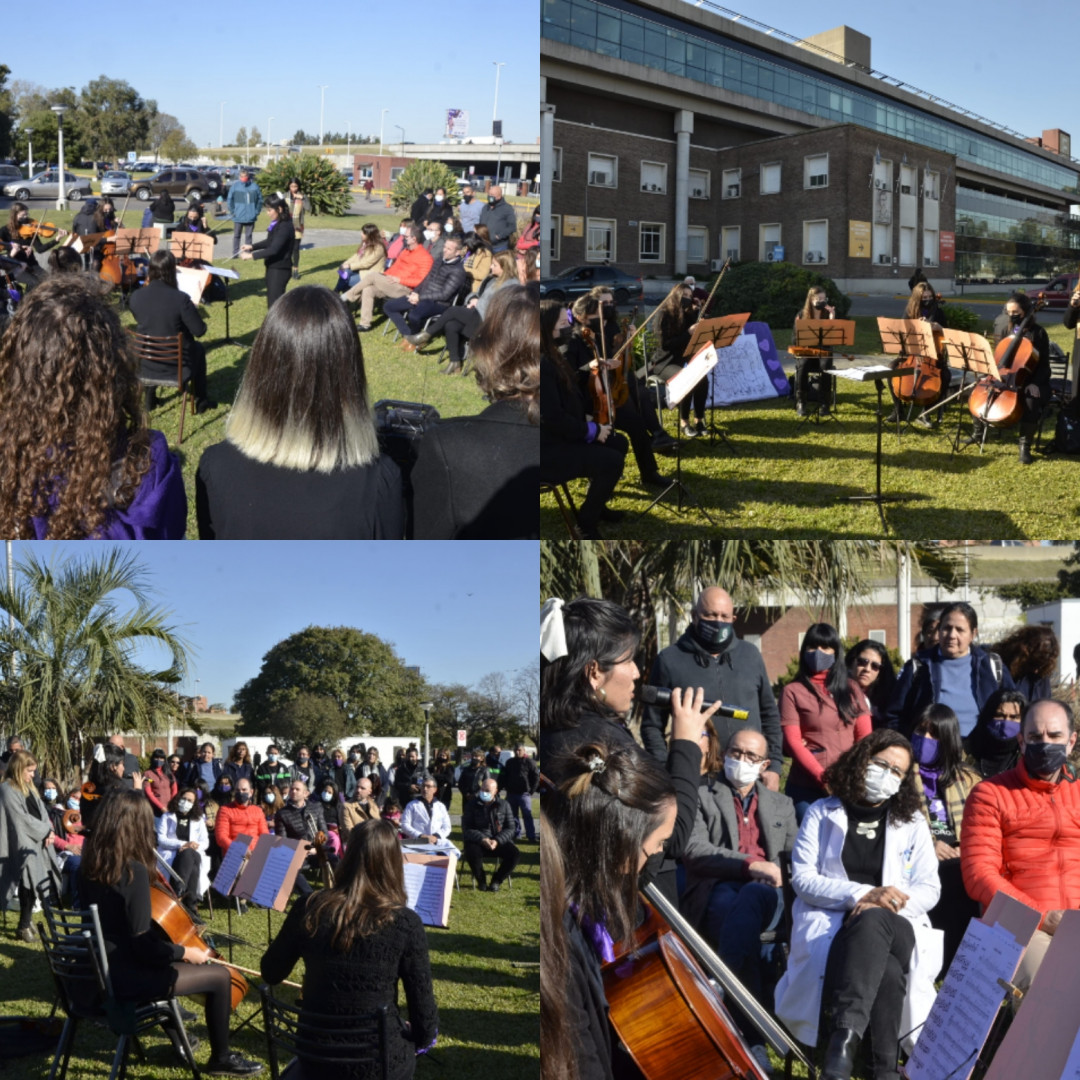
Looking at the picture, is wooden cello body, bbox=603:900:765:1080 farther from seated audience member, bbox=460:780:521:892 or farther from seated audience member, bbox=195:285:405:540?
seated audience member, bbox=460:780:521:892

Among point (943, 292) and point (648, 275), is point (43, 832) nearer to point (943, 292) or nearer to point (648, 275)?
point (648, 275)

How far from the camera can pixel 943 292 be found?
8094 mm

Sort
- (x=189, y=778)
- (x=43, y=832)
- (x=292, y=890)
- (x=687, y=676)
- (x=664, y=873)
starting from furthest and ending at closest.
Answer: (x=43, y=832)
(x=189, y=778)
(x=687, y=676)
(x=292, y=890)
(x=664, y=873)

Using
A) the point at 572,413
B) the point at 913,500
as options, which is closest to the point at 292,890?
the point at 572,413

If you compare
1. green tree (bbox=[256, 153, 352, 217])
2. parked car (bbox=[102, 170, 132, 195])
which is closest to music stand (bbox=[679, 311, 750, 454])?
green tree (bbox=[256, 153, 352, 217])

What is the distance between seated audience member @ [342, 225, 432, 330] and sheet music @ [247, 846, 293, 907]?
16.6 feet

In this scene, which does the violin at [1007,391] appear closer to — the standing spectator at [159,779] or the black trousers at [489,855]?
the black trousers at [489,855]

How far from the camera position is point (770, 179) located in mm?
6961

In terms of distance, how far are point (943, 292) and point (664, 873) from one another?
6.31 m

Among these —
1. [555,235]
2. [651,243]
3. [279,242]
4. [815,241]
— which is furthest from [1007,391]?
[279,242]

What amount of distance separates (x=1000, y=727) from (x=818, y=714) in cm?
86

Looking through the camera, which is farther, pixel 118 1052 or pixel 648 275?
pixel 648 275

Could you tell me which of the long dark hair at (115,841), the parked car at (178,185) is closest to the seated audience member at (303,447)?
the long dark hair at (115,841)

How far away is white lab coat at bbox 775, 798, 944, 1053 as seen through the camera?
359 centimetres
